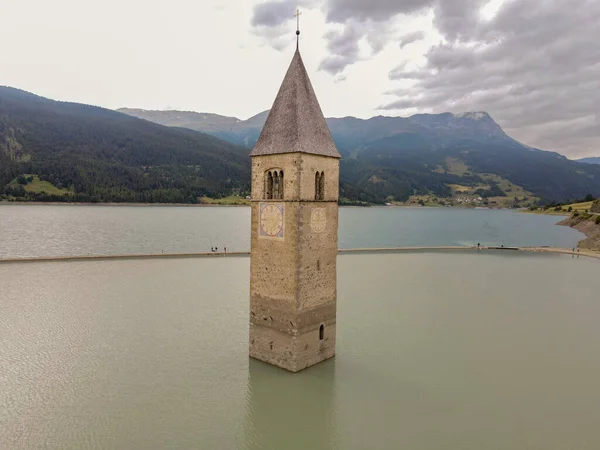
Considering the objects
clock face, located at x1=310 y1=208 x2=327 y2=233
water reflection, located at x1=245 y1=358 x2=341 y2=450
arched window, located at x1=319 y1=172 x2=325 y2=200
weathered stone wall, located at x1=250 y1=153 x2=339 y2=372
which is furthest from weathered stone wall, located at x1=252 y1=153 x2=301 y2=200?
water reflection, located at x1=245 y1=358 x2=341 y2=450

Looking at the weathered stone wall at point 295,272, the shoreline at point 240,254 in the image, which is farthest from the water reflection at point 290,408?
the shoreline at point 240,254

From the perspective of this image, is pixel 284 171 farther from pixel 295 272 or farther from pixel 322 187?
pixel 295 272

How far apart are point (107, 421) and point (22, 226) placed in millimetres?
116664

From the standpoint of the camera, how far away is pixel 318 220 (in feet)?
82.2

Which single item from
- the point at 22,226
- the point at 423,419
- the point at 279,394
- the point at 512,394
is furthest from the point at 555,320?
the point at 22,226

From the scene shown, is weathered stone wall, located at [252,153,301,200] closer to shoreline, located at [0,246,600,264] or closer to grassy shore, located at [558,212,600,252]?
shoreline, located at [0,246,600,264]

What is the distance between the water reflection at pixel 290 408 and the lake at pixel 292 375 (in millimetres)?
81

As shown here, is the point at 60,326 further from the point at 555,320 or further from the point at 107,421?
the point at 555,320

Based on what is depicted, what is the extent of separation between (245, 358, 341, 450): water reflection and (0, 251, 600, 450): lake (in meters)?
0.08

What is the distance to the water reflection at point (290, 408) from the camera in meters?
18.8

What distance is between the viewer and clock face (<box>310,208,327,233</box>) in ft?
80.8

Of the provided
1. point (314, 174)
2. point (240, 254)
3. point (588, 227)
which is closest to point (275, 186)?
point (314, 174)

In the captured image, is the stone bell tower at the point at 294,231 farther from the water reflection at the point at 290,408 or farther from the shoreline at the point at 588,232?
the shoreline at the point at 588,232

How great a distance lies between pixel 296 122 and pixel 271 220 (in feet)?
19.1
